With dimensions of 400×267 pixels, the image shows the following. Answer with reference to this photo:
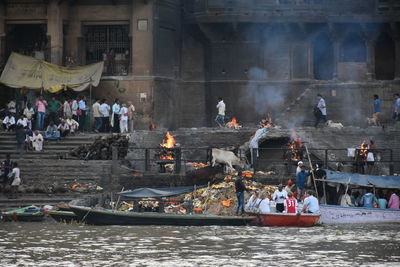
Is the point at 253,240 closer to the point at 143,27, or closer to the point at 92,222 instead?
the point at 92,222

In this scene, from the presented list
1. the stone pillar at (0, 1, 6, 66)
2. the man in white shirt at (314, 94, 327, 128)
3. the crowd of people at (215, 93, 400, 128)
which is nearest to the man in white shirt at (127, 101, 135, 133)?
the crowd of people at (215, 93, 400, 128)

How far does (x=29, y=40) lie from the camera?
45.7 meters

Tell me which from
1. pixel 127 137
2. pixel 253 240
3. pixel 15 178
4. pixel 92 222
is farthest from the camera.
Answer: pixel 127 137

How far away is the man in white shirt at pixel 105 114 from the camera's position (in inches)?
1671

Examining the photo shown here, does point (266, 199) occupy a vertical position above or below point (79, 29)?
below

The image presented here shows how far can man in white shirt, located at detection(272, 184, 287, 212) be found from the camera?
32719 mm

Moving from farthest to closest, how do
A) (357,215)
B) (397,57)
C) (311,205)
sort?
(397,57) → (357,215) → (311,205)

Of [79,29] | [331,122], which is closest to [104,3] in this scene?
[79,29]

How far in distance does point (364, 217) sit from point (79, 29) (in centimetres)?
1603

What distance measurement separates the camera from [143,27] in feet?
145

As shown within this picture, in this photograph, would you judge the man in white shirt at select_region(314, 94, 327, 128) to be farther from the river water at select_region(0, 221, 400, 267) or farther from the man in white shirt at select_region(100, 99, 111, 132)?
the river water at select_region(0, 221, 400, 267)

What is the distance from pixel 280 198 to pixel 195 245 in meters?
4.98

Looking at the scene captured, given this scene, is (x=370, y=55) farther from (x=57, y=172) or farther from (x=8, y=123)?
(x=57, y=172)

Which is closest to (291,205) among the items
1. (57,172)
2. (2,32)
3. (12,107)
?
(57,172)
